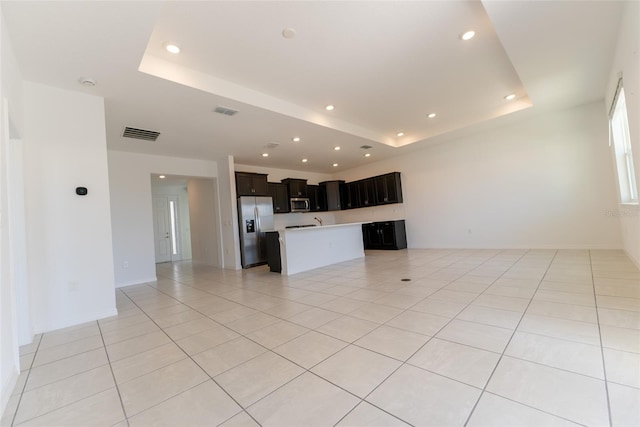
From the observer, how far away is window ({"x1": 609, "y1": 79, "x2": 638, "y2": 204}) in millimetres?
3748

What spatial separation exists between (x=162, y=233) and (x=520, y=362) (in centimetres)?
998

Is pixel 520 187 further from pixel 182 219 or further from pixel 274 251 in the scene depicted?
pixel 182 219

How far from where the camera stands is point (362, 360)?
175 cm

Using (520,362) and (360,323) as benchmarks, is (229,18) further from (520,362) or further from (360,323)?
(520,362)

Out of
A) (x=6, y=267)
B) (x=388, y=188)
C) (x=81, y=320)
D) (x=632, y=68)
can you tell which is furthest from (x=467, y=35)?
(x=81, y=320)

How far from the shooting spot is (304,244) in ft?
17.3

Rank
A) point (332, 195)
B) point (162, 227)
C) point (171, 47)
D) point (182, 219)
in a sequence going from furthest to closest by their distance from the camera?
point (182, 219) < point (162, 227) < point (332, 195) < point (171, 47)

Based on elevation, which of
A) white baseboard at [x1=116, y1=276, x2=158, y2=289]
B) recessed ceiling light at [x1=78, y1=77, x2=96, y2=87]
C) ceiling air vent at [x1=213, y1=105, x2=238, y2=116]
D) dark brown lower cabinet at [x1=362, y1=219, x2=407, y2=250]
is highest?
recessed ceiling light at [x1=78, y1=77, x2=96, y2=87]

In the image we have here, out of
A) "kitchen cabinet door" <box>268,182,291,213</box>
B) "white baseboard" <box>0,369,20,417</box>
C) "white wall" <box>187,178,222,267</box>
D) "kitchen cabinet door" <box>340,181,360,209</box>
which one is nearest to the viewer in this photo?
"white baseboard" <box>0,369,20,417</box>

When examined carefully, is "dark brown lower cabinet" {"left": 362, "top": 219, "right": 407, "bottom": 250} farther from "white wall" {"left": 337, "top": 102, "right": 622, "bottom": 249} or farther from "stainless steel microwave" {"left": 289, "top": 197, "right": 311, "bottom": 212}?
"stainless steel microwave" {"left": 289, "top": 197, "right": 311, "bottom": 212}

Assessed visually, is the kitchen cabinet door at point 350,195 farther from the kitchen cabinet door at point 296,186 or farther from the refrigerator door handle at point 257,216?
the refrigerator door handle at point 257,216

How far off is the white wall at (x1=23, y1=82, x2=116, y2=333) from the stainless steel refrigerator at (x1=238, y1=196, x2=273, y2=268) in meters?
3.20

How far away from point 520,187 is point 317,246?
4.62 meters

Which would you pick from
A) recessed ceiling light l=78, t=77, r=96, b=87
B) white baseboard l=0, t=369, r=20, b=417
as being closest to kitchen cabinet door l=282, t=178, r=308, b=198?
recessed ceiling light l=78, t=77, r=96, b=87
